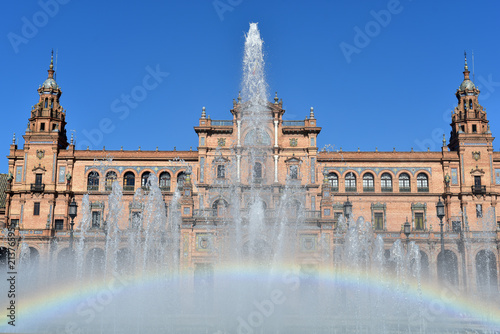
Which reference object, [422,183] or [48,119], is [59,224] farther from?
[422,183]

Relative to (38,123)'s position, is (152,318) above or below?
below

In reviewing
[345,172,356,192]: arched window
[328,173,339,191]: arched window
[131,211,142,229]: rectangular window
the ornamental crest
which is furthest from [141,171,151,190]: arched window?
[345,172,356,192]: arched window

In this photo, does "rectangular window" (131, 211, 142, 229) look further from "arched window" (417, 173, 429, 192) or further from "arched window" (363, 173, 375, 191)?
"arched window" (417, 173, 429, 192)

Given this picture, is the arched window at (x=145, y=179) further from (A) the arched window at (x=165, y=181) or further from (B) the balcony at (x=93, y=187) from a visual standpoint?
(B) the balcony at (x=93, y=187)

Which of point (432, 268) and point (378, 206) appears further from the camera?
point (378, 206)

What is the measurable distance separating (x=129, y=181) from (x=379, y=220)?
90.5ft

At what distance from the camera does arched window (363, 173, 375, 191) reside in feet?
201

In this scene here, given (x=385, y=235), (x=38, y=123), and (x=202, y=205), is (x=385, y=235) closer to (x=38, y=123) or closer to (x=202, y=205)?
(x=202, y=205)

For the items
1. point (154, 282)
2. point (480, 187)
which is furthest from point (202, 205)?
point (480, 187)

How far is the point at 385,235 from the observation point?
5662cm

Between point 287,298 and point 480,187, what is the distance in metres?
32.8

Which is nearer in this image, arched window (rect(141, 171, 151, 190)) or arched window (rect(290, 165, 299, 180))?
arched window (rect(290, 165, 299, 180))

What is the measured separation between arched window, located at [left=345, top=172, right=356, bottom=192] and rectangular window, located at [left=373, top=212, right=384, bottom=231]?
3617 mm

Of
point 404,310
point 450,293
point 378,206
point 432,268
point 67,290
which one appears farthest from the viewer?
point 378,206
